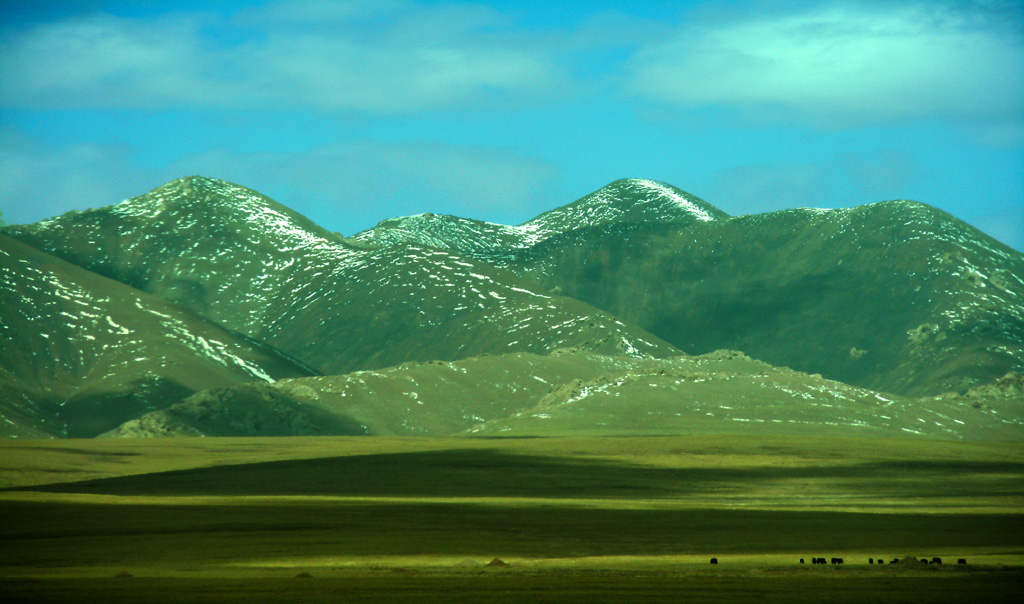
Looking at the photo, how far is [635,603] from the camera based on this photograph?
36.6 metres

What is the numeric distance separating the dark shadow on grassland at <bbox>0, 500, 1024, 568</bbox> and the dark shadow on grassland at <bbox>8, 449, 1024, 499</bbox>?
47.4 ft

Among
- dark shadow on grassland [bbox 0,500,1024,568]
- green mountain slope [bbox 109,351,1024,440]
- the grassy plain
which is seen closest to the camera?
the grassy plain

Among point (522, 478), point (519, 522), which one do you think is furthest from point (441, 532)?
point (522, 478)

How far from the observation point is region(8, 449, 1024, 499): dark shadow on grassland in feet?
279

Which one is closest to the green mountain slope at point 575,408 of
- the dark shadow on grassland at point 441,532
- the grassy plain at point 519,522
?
the grassy plain at point 519,522

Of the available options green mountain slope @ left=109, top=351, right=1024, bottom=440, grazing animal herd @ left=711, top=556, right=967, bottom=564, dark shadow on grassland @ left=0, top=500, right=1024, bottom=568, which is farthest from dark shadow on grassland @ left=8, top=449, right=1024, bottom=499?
green mountain slope @ left=109, top=351, right=1024, bottom=440

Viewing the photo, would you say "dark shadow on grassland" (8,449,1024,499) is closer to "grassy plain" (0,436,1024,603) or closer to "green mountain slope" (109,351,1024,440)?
"grassy plain" (0,436,1024,603)

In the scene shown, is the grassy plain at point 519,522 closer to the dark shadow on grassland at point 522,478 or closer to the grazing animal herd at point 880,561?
the dark shadow on grassland at point 522,478

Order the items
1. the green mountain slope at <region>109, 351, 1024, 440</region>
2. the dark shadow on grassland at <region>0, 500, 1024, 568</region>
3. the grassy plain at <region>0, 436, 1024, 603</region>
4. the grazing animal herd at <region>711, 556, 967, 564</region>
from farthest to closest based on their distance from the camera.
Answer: the green mountain slope at <region>109, 351, 1024, 440</region>, the dark shadow on grassland at <region>0, 500, 1024, 568</region>, the grazing animal herd at <region>711, 556, 967, 564</region>, the grassy plain at <region>0, 436, 1024, 603</region>

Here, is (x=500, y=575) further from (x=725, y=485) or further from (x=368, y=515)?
(x=725, y=485)

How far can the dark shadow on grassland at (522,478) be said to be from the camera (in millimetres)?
84938

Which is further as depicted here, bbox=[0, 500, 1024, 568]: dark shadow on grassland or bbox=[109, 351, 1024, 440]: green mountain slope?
bbox=[109, 351, 1024, 440]: green mountain slope

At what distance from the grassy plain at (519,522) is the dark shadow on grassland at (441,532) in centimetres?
21

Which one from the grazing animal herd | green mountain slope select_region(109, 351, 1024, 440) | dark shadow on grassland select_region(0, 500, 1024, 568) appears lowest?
dark shadow on grassland select_region(0, 500, 1024, 568)
